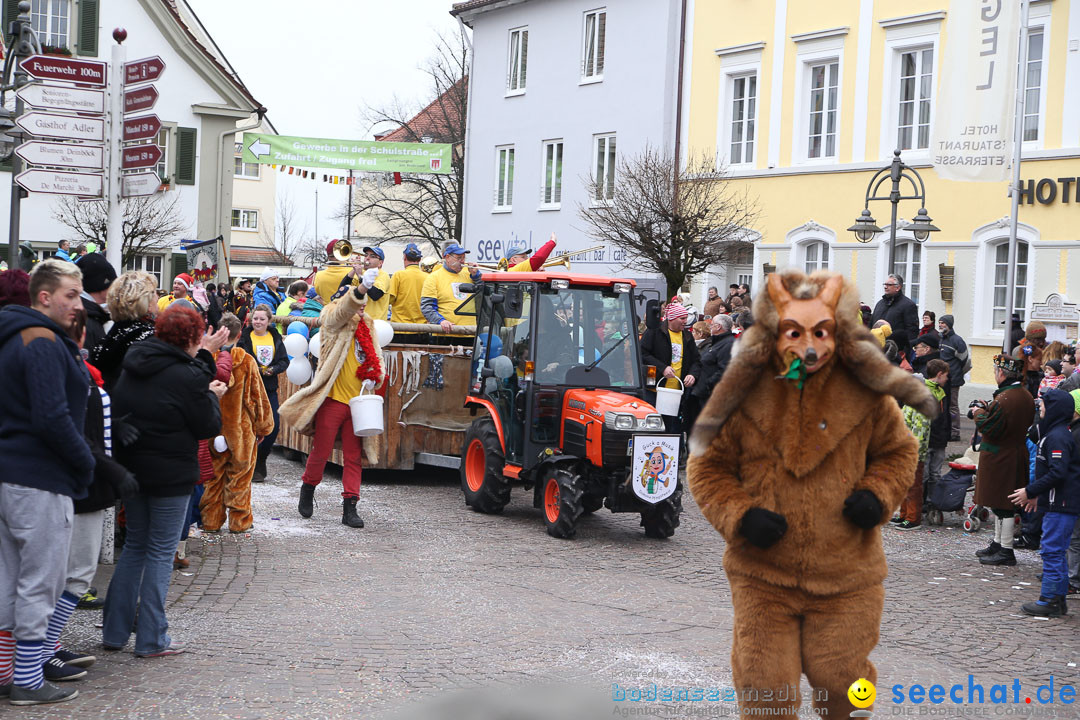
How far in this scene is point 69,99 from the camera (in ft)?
34.7

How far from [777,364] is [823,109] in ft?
74.2

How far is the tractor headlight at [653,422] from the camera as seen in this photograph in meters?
10.1

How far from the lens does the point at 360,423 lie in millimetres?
10414

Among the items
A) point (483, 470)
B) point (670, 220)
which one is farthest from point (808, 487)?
point (670, 220)

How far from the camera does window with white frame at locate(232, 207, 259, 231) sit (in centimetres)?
6892

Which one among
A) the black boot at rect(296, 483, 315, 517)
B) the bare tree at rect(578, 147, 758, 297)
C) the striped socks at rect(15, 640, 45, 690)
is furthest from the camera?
the bare tree at rect(578, 147, 758, 297)

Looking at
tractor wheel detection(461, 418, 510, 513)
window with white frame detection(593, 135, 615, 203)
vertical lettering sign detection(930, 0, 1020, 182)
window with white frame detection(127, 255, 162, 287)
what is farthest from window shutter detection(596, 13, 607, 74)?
tractor wheel detection(461, 418, 510, 513)

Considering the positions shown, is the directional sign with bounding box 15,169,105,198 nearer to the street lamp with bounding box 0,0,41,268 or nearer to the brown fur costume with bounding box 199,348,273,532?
the street lamp with bounding box 0,0,41,268

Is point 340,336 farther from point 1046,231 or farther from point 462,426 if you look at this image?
point 1046,231

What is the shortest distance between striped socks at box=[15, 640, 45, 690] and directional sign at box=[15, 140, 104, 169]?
6.04 metres

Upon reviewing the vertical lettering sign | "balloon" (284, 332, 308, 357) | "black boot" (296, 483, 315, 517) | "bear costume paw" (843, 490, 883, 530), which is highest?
the vertical lettering sign

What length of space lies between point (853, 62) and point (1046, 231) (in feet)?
18.9

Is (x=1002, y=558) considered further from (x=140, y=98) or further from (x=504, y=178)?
(x=504, y=178)

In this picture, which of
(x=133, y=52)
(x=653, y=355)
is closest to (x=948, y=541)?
(x=653, y=355)
